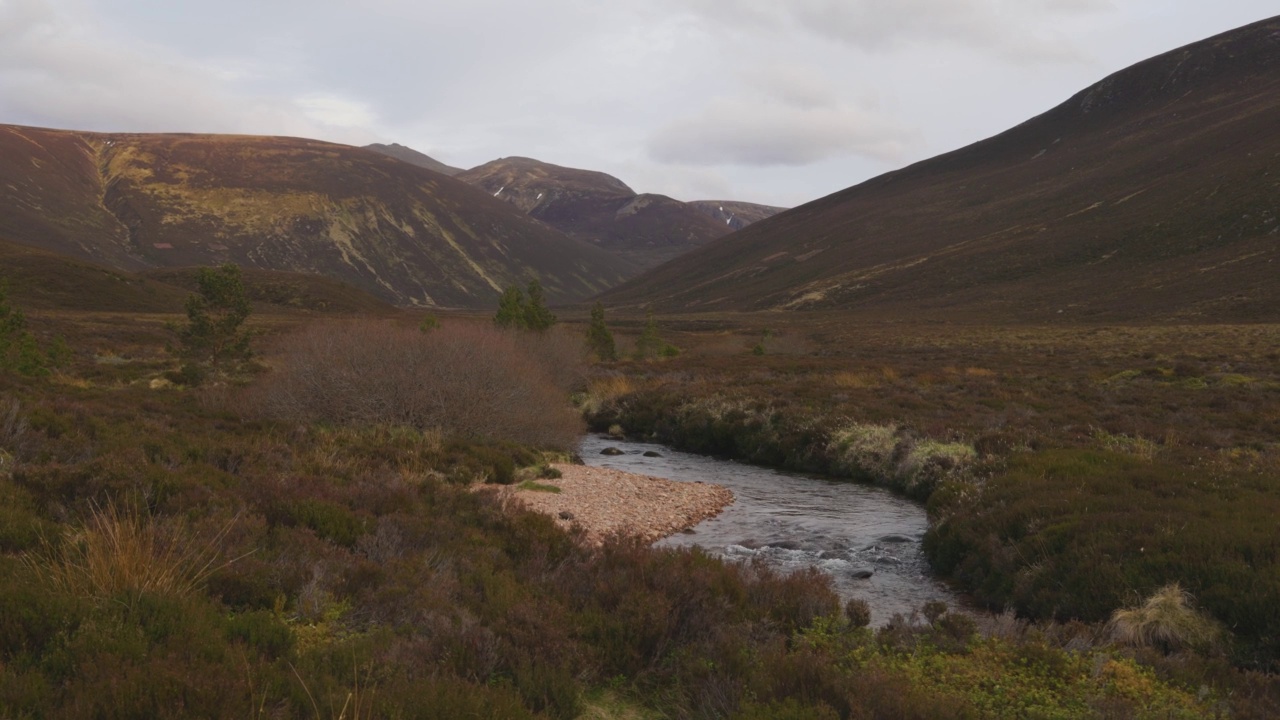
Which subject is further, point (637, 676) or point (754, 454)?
point (754, 454)

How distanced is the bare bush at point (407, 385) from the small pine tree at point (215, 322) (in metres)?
8.11

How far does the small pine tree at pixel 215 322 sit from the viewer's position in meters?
28.0

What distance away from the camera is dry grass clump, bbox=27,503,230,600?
5723 mm

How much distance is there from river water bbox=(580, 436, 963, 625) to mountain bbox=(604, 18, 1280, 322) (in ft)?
218

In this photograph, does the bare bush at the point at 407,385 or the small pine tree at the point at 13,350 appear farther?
the small pine tree at the point at 13,350

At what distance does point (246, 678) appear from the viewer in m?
4.76

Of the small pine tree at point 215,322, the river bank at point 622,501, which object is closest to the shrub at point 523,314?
the small pine tree at point 215,322

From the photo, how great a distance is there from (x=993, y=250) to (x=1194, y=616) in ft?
398

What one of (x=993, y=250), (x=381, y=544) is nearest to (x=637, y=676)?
(x=381, y=544)

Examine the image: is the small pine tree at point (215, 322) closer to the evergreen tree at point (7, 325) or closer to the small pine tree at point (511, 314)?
the evergreen tree at point (7, 325)

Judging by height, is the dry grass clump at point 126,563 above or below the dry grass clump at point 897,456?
above

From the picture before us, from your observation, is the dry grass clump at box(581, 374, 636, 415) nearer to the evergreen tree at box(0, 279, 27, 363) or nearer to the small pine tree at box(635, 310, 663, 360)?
the evergreen tree at box(0, 279, 27, 363)

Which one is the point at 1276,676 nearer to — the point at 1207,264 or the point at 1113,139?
the point at 1207,264

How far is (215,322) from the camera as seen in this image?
28859 mm
